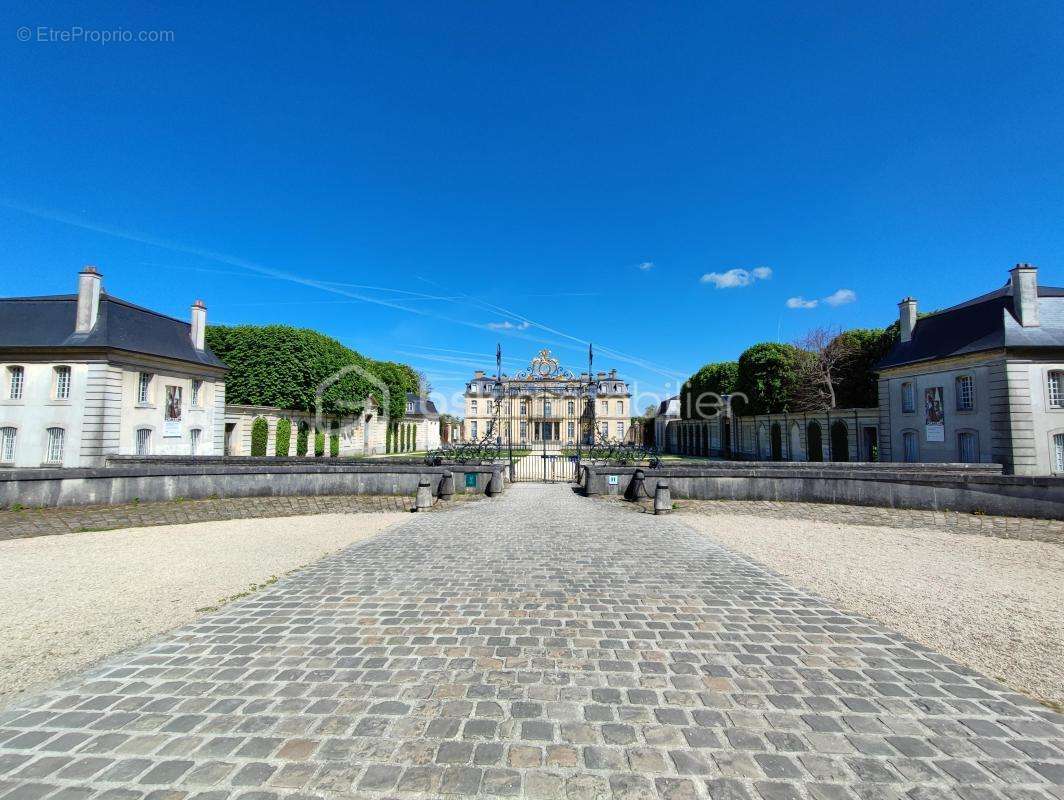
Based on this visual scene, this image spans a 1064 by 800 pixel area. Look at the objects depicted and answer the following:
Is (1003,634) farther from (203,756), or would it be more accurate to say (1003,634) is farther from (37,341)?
(37,341)

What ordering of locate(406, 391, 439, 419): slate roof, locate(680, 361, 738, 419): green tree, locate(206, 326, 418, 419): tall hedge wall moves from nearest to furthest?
locate(206, 326, 418, 419): tall hedge wall < locate(680, 361, 738, 419): green tree < locate(406, 391, 439, 419): slate roof

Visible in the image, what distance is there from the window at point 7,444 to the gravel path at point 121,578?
1567 cm

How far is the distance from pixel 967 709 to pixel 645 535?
596 cm

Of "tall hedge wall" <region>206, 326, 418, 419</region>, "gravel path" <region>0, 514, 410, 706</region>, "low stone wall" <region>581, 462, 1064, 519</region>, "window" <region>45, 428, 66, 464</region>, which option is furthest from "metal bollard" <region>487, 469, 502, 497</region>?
"tall hedge wall" <region>206, 326, 418, 419</region>

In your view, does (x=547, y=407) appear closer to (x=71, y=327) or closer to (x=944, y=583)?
(x=71, y=327)

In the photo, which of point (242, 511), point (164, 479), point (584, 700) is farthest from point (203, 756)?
point (164, 479)

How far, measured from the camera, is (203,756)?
8.75 ft

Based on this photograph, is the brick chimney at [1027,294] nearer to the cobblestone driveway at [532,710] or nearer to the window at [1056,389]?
the window at [1056,389]

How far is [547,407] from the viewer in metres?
70.3

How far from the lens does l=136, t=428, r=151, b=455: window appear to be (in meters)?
20.0

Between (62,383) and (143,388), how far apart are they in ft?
8.61

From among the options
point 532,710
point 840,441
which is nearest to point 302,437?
point 532,710

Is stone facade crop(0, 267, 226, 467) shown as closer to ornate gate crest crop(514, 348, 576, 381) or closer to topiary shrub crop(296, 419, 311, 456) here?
topiary shrub crop(296, 419, 311, 456)

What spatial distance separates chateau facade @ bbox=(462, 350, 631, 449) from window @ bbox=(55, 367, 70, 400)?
155 ft
